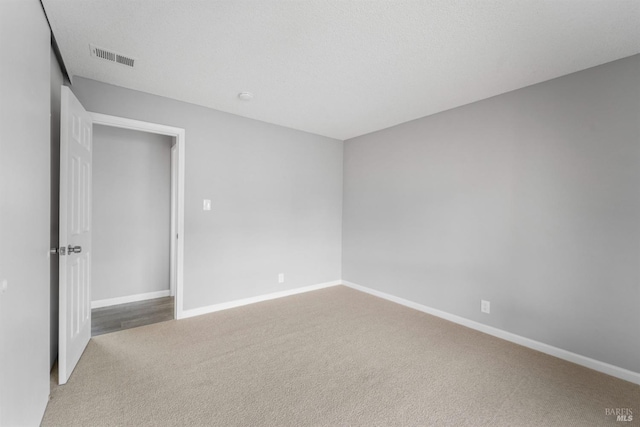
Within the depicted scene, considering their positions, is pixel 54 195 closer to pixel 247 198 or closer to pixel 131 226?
pixel 131 226

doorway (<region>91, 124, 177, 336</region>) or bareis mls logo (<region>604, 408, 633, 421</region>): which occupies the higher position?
doorway (<region>91, 124, 177, 336</region>)

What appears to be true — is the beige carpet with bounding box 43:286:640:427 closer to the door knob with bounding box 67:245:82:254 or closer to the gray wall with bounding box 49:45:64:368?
the gray wall with bounding box 49:45:64:368

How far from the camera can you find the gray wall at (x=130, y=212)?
11.9 ft

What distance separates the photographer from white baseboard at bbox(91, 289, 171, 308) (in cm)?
362

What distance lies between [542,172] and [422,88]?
4.48ft

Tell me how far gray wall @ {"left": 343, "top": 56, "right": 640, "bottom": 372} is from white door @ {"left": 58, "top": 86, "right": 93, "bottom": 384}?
344 centimetres

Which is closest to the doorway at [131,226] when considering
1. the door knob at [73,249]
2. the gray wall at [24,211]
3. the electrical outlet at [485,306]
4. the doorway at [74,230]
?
the doorway at [74,230]

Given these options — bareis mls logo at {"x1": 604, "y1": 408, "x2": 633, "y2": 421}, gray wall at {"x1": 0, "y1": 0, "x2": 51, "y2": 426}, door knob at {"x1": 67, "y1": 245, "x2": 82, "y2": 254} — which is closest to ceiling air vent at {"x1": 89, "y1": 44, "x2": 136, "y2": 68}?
gray wall at {"x1": 0, "y1": 0, "x2": 51, "y2": 426}

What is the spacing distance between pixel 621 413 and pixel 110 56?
14.7 feet

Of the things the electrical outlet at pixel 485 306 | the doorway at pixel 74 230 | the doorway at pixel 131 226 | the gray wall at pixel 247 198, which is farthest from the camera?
the doorway at pixel 131 226

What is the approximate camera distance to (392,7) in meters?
1.71

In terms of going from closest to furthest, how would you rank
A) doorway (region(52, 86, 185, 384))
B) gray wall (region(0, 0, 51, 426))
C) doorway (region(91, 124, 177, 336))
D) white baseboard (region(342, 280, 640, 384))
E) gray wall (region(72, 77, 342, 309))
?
1. gray wall (region(0, 0, 51, 426))
2. doorway (region(52, 86, 185, 384))
3. white baseboard (region(342, 280, 640, 384))
4. gray wall (region(72, 77, 342, 309))
5. doorway (region(91, 124, 177, 336))

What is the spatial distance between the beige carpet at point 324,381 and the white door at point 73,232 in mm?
208

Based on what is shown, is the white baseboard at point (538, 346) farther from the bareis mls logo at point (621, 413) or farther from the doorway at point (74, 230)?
the doorway at point (74, 230)
